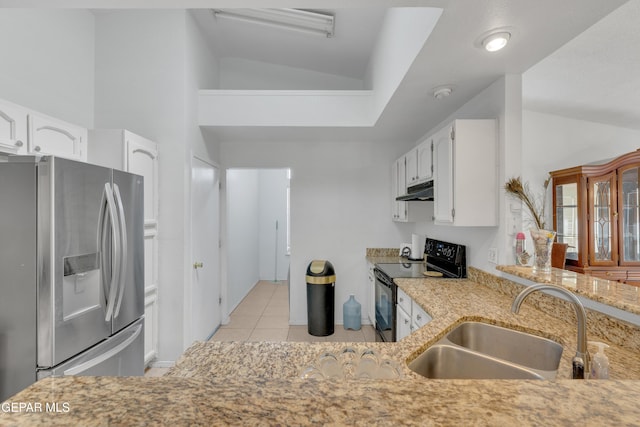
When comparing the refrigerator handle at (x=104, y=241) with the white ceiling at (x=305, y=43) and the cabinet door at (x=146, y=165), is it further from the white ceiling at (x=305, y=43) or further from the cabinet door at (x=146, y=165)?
the white ceiling at (x=305, y=43)

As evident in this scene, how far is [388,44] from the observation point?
2422mm

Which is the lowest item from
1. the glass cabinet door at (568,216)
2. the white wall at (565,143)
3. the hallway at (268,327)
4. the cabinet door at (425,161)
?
the hallway at (268,327)

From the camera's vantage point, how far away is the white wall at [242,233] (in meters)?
4.16

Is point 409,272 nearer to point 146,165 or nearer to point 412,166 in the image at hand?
point 412,166

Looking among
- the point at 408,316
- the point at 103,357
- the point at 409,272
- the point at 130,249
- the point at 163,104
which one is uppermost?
the point at 163,104

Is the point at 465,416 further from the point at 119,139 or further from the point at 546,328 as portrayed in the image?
the point at 119,139

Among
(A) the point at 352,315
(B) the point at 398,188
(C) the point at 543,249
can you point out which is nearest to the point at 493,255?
(C) the point at 543,249

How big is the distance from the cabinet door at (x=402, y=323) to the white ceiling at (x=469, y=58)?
1.70 metres

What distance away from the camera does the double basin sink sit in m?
1.30

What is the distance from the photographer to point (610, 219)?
3270mm

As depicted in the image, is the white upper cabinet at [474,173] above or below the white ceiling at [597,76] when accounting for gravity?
below

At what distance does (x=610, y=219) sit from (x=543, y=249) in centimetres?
235

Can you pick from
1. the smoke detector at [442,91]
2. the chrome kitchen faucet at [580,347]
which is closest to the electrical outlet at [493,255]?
the chrome kitchen faucet at [580,347]

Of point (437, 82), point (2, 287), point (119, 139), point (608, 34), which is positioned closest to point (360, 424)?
point (2, 287)
